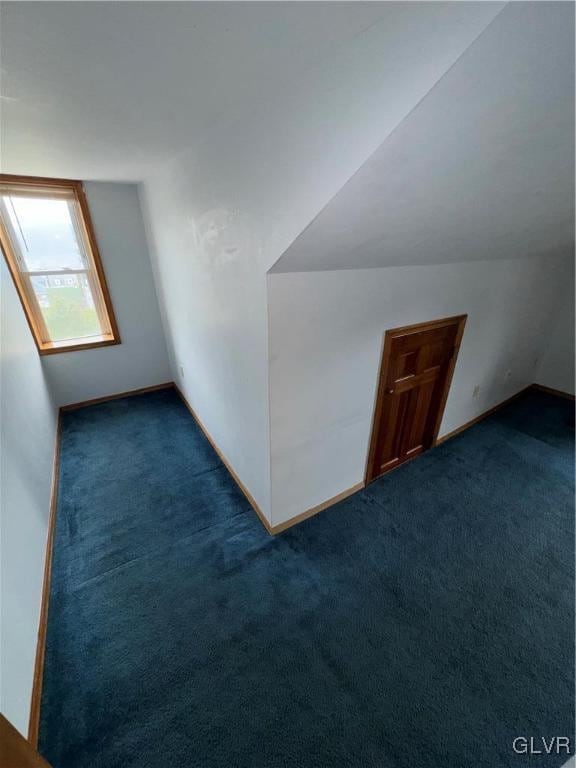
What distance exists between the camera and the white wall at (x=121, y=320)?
10.3ft

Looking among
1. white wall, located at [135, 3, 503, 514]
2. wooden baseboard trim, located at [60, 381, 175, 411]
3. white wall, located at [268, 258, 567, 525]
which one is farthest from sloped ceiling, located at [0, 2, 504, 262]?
wooden baseboard trim, located at [60, 381, 175, 411]

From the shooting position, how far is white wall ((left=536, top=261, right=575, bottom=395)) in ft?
11.4

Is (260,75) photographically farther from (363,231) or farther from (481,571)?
(481,571)

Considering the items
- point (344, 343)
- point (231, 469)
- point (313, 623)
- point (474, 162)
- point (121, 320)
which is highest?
point (474, 162)

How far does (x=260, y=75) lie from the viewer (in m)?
1.06

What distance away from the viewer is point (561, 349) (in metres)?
3.72

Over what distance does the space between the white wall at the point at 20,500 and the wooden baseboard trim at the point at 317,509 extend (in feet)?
4.33

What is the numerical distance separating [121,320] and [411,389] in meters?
3.27

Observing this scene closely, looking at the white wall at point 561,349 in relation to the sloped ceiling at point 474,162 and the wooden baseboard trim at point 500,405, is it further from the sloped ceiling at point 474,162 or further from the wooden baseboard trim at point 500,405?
the sloped ceiling at point 474,162

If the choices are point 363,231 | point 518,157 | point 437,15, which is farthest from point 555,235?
point 437,15

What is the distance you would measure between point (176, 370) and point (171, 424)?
0.75 meters

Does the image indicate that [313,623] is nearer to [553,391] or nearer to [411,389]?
[411,389]

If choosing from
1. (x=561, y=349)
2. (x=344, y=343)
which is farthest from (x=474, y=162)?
(x=561, y=349)

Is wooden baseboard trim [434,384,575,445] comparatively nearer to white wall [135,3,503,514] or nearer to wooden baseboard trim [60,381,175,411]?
white wall [135,3,503,514]
